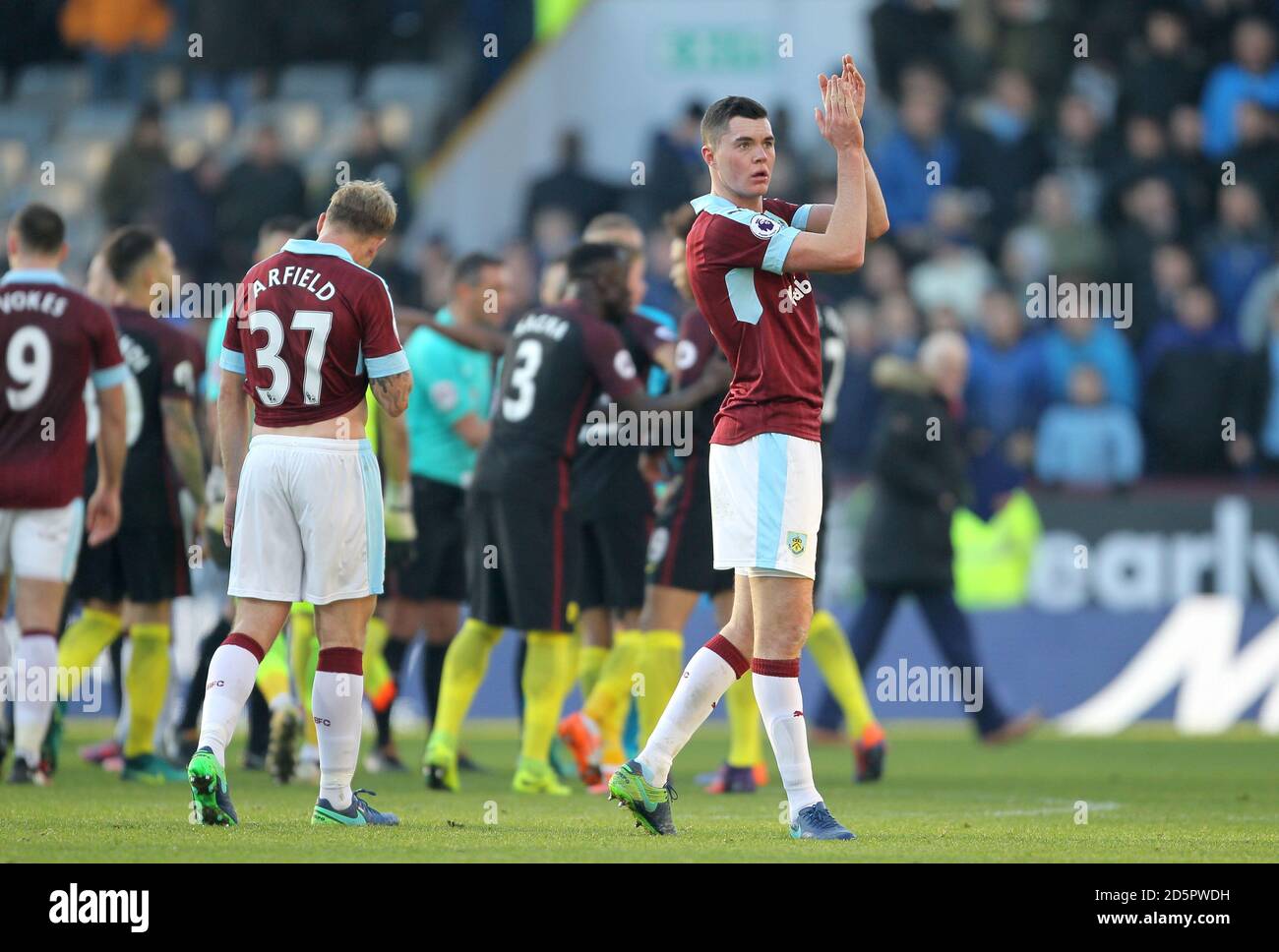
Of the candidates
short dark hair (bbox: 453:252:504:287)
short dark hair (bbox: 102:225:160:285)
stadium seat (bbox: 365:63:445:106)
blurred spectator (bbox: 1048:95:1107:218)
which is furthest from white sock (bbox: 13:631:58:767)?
stadium seat (bbox: 365:63:445:106)

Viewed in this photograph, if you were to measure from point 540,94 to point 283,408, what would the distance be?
1390 cm

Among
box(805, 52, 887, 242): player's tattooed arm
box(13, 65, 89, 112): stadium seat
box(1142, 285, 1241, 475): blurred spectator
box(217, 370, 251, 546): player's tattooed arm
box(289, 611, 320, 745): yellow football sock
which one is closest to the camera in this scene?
box(805, 52, 887, 242): player's tattooed arm

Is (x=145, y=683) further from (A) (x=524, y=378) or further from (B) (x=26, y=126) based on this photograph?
(B) (x=26, y=126)

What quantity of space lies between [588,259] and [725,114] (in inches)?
101

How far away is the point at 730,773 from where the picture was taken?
990 centimetres

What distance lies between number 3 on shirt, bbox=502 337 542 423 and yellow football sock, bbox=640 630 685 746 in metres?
1.21

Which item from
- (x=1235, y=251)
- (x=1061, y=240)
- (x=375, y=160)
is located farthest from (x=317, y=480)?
(x=1235, y=251)

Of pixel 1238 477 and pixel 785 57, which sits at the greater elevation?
pixel 785 57

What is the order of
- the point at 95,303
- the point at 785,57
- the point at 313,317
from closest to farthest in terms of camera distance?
the point at 313,317, the point at 95,303, the point at 785,57

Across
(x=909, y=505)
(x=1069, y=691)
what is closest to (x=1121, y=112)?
(x=1069, y=691)

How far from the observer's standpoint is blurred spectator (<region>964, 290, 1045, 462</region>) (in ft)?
53.9

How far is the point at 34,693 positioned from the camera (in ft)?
30.2

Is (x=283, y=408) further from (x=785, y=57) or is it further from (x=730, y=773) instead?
(x=785, y=57)

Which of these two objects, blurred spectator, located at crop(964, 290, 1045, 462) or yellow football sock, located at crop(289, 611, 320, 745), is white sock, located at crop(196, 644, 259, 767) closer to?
yellow football sock, located at crop(289, 611, 320, 745)
